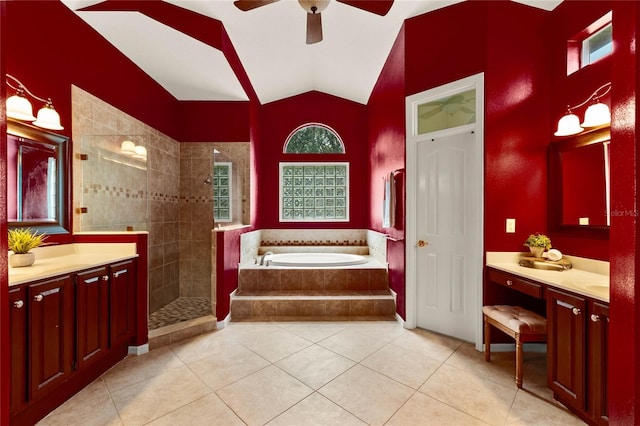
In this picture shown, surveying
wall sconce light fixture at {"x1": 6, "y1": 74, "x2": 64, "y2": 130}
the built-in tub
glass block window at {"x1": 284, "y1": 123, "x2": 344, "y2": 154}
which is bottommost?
the built-in tub

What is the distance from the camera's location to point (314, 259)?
15.4 feet

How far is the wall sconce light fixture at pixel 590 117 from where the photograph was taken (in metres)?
2.12

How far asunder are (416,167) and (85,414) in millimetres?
3391

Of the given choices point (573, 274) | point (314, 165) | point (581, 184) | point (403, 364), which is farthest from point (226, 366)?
point (314, 165)

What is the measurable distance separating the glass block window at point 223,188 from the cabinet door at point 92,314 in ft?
6.08

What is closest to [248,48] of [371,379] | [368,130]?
[368,130]

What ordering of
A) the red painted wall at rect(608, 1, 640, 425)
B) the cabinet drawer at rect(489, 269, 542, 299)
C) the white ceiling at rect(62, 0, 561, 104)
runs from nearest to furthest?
the red painted wall at rect(608, 1, 640, 425)
the cabinet drawer at rect(489, 269, 542, 299)
the white ceiling at rect(62, 0, 561, 104)

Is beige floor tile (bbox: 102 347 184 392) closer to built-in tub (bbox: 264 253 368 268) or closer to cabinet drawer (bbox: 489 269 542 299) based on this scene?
built-in tub (bbox: 264 253 368 268)

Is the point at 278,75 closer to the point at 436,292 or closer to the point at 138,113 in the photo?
the point at 138,113

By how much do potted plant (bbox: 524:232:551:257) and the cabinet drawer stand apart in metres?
0.40

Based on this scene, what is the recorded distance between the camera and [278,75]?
4.34m

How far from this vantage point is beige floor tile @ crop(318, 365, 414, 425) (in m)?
1.81

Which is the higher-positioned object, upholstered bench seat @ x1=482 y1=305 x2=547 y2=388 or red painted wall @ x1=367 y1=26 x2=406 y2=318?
red painted wall @ x1=367 y1=26 x2=406 y2=318

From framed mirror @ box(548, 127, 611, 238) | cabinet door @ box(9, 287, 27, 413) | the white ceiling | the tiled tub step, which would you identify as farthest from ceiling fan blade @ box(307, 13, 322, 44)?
the tiled tub step
